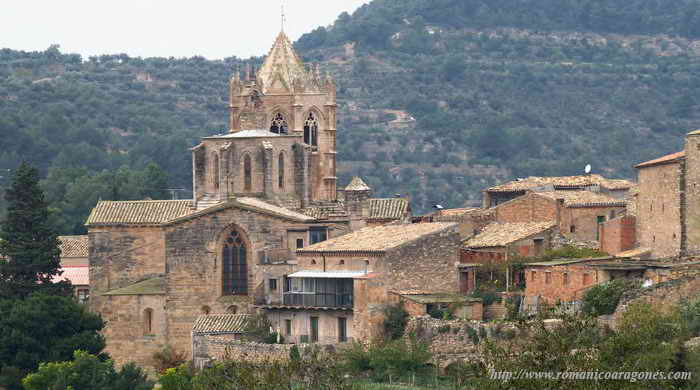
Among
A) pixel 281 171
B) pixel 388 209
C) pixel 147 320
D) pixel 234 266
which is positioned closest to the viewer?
pixel 234 266

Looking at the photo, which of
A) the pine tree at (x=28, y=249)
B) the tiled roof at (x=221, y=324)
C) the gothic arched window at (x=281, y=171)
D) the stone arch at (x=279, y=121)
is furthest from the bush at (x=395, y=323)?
the stone arch at (x=279, y=121)

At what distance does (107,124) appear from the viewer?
154250 millimetres

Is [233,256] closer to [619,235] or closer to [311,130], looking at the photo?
[311,130]

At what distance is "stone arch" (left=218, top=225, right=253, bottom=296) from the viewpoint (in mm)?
69875

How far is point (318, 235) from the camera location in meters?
69.9

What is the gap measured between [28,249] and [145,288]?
4.79 m

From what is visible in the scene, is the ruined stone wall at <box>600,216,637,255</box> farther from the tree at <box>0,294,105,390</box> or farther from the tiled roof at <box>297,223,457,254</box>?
the tree at <box>0,294,105,390</box>

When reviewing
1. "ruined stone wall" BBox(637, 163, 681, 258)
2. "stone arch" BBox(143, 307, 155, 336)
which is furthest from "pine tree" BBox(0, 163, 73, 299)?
"ruined stone wall" BBox(637, 163, 681, 258)

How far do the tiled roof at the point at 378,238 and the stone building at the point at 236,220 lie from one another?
196 cm

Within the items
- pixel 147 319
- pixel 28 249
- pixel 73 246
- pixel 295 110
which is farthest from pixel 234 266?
pixel 73 246

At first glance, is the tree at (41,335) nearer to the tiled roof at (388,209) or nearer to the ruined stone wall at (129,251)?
the ruined stone wall at (129,251)

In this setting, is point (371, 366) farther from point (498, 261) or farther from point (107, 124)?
point (107, 124)

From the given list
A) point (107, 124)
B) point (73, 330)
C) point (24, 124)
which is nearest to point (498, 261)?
point (73, 330)

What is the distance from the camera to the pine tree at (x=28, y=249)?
72312mm
